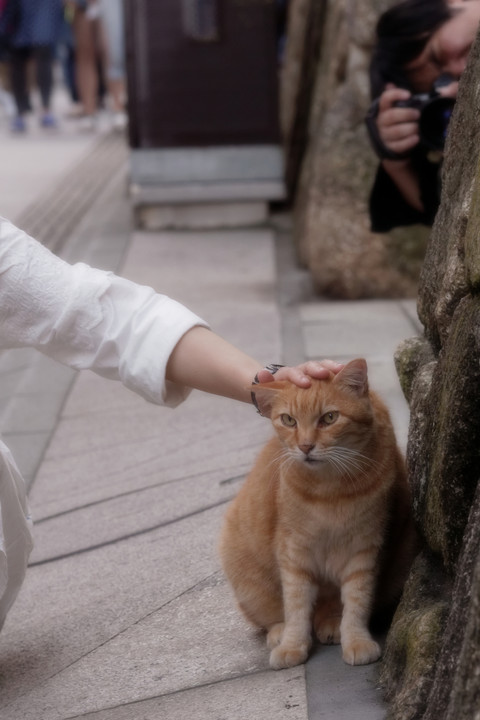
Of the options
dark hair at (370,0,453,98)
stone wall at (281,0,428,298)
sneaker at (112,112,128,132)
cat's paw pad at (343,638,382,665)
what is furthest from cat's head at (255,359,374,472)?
sneaker at (112,112,128,132)

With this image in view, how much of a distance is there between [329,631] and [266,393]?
568 mm

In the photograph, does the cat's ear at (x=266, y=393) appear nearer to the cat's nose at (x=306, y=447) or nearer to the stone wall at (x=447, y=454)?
the cat's nose at (x=306, y=447)

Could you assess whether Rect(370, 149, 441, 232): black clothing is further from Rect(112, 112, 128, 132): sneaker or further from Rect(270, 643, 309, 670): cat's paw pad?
Rect(112, 112, 128, 132): sneaker

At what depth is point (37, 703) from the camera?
2.62 meters

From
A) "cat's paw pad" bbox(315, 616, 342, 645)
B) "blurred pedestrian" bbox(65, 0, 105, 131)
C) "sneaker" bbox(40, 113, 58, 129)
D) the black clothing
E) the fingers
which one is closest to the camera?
"cat's paw pad" bbox(315, 616, 342, 645)

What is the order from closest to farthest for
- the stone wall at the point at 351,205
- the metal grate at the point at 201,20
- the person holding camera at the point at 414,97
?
the person holding camera at the point at 414,97
the stone wall at the point at 351,205
the metal grate at the point at 201,20

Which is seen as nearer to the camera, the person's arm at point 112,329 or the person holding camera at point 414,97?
the person's arm at point 112,329

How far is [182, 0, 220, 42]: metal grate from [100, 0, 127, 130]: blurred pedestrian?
199 inches

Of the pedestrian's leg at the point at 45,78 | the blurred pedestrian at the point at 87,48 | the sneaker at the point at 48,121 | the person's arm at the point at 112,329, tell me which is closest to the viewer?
the person's arm at the point at 112,329

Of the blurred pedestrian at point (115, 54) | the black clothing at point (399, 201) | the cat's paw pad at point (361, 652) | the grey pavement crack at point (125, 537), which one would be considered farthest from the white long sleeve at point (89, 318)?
the blurred pedestrian at point (115, 54)

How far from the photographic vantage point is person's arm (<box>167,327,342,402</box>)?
2.42m

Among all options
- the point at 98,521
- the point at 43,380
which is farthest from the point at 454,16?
the point at 43,380

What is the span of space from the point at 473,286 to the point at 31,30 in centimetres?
1217

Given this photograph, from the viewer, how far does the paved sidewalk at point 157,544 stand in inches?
97.9
